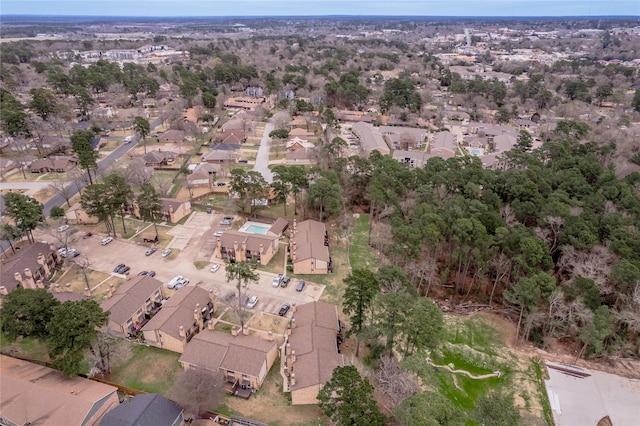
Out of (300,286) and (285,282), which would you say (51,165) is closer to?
(285,282)

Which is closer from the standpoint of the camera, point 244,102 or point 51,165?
point 51,165

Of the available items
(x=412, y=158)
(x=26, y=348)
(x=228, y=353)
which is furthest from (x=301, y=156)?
(x=26, y=348)

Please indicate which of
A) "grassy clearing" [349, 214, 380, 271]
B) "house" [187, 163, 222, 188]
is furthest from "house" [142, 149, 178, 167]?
"grassy clearing" [349, 214, 380, 271]

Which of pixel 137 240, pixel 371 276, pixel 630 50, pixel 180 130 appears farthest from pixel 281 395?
pixel 630 50

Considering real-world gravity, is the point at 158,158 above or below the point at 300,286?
above

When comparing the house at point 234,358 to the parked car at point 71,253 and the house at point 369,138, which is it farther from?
the house at point 369,138

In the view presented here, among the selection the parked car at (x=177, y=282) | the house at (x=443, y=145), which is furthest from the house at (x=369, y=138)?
the parked car at (x=177, y=282)

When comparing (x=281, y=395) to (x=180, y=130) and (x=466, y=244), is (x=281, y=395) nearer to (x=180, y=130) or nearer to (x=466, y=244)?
(x=466, y=244)
